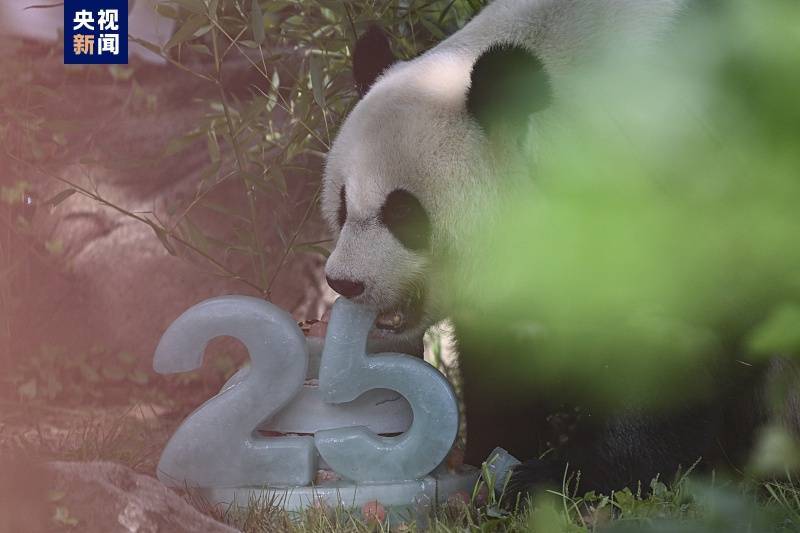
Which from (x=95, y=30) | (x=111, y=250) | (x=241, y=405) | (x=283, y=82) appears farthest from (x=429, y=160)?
(x=111, y=250)

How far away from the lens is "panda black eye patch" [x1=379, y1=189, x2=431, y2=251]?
172 centimetres

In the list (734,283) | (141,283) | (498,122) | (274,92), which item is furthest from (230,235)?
(734,283)

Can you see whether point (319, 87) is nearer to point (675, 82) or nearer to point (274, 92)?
point (274, 92)

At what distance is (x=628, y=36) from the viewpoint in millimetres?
1671

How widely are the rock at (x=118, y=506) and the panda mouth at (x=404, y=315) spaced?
0.52 m

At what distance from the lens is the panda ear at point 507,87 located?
5.18ft

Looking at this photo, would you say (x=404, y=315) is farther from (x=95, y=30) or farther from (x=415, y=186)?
(x=95, y=30)

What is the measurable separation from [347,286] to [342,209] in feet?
0.75

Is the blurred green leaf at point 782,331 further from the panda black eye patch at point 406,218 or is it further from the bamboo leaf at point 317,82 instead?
the bamboo leaf at point 317,82

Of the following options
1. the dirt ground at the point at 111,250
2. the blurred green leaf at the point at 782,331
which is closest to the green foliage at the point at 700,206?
the blurred green leaf at the point at 782,331

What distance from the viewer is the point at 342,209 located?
6.16 ft

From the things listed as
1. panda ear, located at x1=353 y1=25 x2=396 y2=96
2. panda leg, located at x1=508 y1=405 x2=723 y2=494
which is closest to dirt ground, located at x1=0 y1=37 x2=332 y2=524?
panda ear, located at x1=353 y1=25 x2=396 y2=96

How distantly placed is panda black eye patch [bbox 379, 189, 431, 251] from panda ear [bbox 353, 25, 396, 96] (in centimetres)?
42

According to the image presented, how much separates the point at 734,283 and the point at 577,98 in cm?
104
